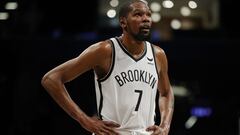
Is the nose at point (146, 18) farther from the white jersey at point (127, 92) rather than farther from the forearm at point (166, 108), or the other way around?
the forearm at point (166, 108)

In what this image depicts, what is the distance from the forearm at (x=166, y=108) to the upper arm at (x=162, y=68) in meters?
0.05

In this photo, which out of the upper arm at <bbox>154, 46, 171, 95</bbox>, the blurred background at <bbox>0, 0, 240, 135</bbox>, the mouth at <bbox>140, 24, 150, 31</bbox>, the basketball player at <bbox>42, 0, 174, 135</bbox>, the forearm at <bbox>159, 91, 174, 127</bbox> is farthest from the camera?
the blurred background at <bbox>0, 0, 240, 135</bbox>

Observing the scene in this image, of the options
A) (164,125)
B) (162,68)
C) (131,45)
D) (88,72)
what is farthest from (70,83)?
(164,125)

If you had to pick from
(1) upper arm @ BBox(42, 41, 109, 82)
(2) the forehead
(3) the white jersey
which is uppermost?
(2) the forehead

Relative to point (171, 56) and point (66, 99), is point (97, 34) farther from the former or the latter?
point (66, 99)

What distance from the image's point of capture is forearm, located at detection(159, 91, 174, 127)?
3.56 metres

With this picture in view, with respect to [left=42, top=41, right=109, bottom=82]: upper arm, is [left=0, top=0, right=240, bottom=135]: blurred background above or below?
below

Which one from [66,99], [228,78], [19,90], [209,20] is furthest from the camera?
[209,20]

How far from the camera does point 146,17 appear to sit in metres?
3.46

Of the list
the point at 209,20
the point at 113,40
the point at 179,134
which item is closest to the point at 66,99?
the point at 113,40

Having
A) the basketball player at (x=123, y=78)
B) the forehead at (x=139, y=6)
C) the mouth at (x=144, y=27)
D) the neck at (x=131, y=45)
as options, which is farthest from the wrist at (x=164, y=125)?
the forehead at (x=139, y=6)

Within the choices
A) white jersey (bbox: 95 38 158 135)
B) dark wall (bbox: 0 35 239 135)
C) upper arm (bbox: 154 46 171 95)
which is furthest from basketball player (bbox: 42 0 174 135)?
dark wall (bbox: 0 35 239 135)

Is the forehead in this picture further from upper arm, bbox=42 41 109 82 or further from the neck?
upper arm, bbox=42 41 109 82

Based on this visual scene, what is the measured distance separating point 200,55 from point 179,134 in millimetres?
1474
